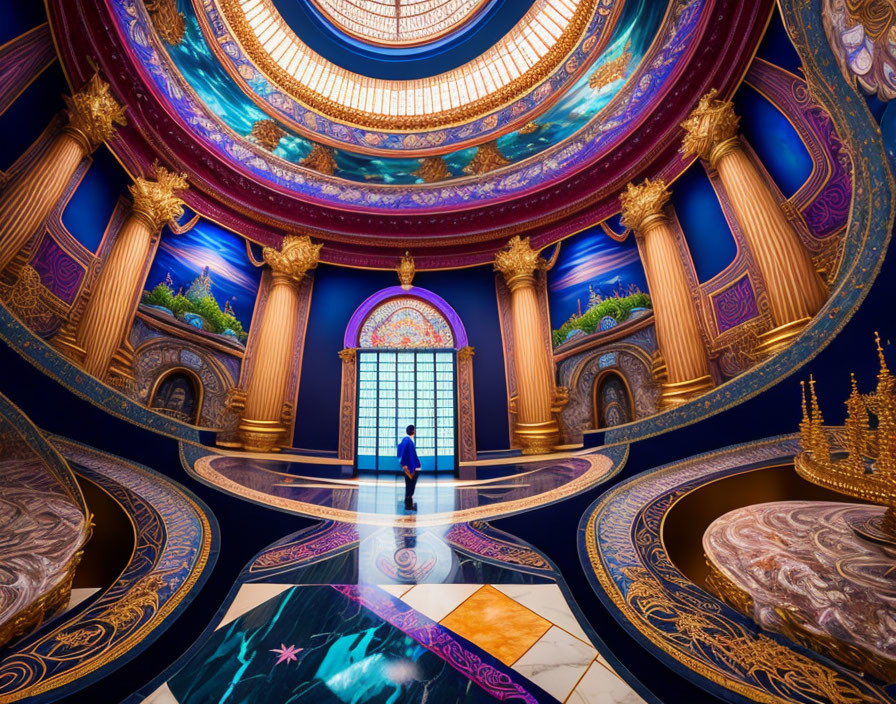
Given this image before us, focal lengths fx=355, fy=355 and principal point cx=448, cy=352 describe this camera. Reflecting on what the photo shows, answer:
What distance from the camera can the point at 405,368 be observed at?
34.6 feet

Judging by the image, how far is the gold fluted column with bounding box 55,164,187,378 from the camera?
21.4ft

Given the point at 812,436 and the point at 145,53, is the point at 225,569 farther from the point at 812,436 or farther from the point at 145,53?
the point at 145,53

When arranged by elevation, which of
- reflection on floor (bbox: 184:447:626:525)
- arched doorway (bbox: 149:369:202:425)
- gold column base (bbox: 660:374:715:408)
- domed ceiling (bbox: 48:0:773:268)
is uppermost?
domed ceiling (bbox: 48:0:773:268)

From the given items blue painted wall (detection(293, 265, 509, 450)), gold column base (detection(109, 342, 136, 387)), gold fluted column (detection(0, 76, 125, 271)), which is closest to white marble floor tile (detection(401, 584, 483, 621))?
blue painted wall (detection(293, 265, 509, 450))

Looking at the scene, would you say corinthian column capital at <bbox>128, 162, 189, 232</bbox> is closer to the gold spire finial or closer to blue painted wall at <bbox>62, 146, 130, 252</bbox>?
blue painted wall at <bbox>62, 146, 130, 252</bbox>

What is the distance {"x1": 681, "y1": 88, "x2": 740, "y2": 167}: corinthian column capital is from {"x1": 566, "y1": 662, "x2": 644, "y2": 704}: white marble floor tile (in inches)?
345

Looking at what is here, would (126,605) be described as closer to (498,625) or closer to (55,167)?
(498,625)

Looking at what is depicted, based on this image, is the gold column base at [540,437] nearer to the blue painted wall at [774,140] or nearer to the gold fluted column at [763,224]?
the gold fluted column at [763,224]

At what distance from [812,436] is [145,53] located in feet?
40.8

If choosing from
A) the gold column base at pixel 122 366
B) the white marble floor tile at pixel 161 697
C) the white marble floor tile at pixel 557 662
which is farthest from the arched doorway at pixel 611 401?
the gold column base at pixel 122 366

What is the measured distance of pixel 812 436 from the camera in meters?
2.54

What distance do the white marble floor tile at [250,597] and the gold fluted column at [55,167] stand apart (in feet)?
23.2

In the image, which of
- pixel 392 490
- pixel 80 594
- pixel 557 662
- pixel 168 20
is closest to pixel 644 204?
pixel 392 490

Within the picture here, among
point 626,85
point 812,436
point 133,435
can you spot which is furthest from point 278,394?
point 626,85
